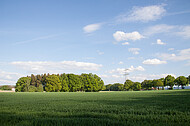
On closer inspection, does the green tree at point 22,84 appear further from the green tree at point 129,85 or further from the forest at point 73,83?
the green tree at point 129,85

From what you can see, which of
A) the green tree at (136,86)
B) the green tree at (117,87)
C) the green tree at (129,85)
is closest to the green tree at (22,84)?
the green tree at (129,85)

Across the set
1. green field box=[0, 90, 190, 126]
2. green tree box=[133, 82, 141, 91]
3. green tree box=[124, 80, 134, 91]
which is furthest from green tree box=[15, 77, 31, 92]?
green tree box=[133, 82, 141, 91]

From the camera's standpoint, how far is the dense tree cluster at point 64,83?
77375mm

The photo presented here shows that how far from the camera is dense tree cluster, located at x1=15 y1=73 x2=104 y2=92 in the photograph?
77.4m

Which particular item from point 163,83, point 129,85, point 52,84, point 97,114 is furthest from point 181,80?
point 97,114

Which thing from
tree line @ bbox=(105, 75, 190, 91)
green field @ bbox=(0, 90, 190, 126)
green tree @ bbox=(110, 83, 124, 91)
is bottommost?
green tree @ bbox=(110, 83, 124, 91)

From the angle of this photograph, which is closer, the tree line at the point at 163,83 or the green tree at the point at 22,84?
the green tree at the point at 22,84

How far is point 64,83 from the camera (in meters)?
86.2

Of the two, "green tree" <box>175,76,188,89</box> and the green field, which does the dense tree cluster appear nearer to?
"green tree" <box>175,76,188,89</box>

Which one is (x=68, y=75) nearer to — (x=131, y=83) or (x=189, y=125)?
(x=131, y=83)

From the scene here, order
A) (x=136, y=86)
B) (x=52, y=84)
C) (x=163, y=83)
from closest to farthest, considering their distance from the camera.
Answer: (x=52, y=84), (x=163, y=83), (x=136, y=86)

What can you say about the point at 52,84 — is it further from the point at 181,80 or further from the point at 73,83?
the point at 181,80

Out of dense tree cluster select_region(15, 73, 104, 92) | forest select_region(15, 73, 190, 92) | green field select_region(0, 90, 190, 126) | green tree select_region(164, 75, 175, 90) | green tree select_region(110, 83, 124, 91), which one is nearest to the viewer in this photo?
green field select_region(0, 90, 190, 126)

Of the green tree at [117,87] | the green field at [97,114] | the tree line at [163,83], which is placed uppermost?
the green field at [97,114]
